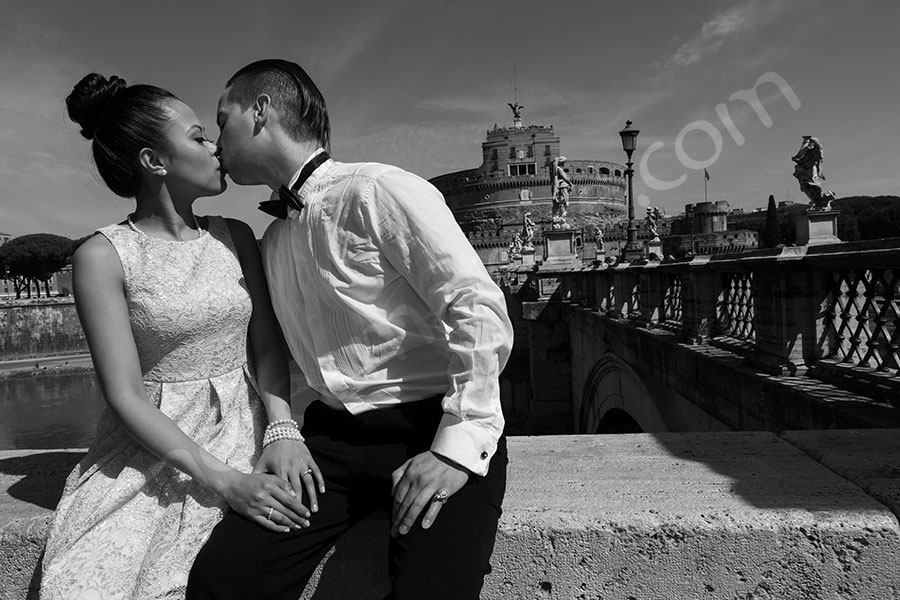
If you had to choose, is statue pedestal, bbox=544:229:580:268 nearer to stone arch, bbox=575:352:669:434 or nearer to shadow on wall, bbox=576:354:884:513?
stone arch, bbox=575:352:669:434

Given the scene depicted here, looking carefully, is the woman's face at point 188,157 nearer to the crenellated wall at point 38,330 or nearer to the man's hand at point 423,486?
the man's hand at point 423,486

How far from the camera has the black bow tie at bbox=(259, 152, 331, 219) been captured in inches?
74.7

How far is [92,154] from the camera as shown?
6.66 ft

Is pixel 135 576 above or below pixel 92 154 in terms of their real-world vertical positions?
below

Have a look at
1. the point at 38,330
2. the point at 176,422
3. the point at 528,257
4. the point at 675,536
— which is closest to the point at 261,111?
the point at 176,422

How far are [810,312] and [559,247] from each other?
16.9 m

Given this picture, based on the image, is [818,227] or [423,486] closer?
[423,486]

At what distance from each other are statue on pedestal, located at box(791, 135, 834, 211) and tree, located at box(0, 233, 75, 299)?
7808cm

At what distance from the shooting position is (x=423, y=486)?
1.58 m

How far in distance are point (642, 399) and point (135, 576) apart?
8.03m

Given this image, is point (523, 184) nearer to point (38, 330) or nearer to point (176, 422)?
point (38, 330)

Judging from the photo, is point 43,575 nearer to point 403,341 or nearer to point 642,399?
point 403,341

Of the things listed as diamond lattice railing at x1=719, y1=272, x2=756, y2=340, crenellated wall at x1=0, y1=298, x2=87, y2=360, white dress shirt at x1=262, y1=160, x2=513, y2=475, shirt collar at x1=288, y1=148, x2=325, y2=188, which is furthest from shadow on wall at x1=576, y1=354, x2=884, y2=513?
crenellated wall at x1=0, y1=298, x2=87, y2=360

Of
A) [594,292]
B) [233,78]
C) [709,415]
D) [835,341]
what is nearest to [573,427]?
[594,292]
